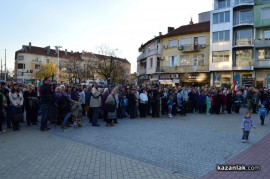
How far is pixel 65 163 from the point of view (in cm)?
676

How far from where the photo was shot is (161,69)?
51031 millimetres

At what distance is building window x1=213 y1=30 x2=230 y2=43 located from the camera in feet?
141

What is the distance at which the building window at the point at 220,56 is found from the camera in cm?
4281

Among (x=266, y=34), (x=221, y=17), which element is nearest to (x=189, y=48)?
(x=221, y=17)

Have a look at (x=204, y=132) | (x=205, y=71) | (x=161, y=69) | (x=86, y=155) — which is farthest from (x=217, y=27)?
(x=86, y=155)

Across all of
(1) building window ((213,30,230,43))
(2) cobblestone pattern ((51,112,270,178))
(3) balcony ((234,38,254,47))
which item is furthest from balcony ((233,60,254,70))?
(2) cobblestone pattern ((51,112,270,178))

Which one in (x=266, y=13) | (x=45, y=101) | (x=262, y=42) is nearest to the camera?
(x=45, y=101)

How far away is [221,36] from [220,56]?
10.7 ft

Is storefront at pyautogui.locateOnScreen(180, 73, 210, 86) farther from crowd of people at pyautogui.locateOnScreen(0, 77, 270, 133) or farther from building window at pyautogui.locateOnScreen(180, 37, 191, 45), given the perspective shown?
crowd of people at pyautogui.locateOnScreen(0, 77, 270, 133)

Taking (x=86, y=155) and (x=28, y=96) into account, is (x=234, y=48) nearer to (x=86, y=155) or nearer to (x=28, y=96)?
(x=28, y=96)

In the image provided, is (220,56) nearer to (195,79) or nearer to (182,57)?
(195,79)

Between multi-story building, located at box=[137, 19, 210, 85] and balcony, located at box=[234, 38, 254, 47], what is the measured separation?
5043mm

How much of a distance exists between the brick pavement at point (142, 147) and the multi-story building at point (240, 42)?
30.6 m

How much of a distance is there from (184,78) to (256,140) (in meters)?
38.1
